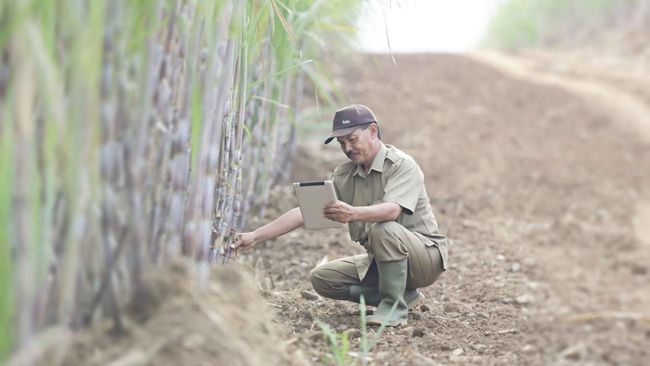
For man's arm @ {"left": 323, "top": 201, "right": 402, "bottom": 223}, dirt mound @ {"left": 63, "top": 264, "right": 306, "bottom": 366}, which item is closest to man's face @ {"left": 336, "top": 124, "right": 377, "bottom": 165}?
man's arm @ {"left": 323, "top": 201, "right": 402, "bottom": 223}

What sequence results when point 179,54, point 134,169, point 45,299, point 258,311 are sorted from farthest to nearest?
point 258,311 < point 179,54 < point 134,169 < point 45,299

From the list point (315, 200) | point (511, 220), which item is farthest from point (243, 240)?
point (511, 220)

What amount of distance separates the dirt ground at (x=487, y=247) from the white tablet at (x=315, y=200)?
1.04 feet

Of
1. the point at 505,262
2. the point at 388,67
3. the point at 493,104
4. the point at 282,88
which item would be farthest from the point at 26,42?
the point at 388,67

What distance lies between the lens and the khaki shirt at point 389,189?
11.0 ft

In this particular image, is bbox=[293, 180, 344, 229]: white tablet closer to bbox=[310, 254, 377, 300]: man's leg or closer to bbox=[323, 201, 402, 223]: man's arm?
bbox=[323, 201, 402, 223]: man's arm

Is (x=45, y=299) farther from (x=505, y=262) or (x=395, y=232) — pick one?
(x=505, y=262)

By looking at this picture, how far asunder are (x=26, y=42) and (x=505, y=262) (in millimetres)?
3578

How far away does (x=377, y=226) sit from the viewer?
11.0ft

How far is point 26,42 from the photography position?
1808 millimetres

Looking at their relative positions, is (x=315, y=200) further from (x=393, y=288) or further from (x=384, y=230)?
(x=393, y=288)

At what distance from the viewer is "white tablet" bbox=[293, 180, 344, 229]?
3166 mm

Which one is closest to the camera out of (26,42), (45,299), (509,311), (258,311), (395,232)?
(26,42)

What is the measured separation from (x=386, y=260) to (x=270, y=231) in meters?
0.44
